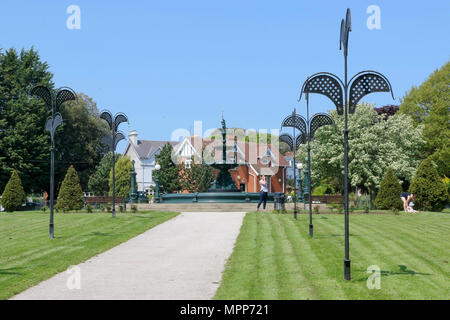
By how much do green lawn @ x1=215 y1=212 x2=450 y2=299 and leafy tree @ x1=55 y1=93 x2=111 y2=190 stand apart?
41.0 metres

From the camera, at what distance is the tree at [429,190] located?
31.4 metres

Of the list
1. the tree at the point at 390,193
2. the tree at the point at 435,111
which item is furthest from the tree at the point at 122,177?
the tree at the point at 390,193

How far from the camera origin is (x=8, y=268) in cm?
1048

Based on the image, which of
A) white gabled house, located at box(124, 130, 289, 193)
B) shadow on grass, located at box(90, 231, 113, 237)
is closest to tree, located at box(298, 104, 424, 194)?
white gabled house, located at box(124, 130, 289, 193)

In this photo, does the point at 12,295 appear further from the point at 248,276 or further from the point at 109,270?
the point at 248,276

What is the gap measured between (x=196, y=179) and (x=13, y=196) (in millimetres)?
25454

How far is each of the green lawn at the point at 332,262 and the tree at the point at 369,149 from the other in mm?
26695

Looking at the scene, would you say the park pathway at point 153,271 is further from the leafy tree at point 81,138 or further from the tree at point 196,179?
the leafy tree at point 81,138

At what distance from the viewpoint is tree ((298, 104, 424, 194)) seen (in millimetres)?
45188

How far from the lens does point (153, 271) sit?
10148mm

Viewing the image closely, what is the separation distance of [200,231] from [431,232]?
26.7ft

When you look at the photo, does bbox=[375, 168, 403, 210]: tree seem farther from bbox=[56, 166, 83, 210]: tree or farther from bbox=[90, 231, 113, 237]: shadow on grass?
bbox=[90, 231, 113, 237]: shadow on grass
